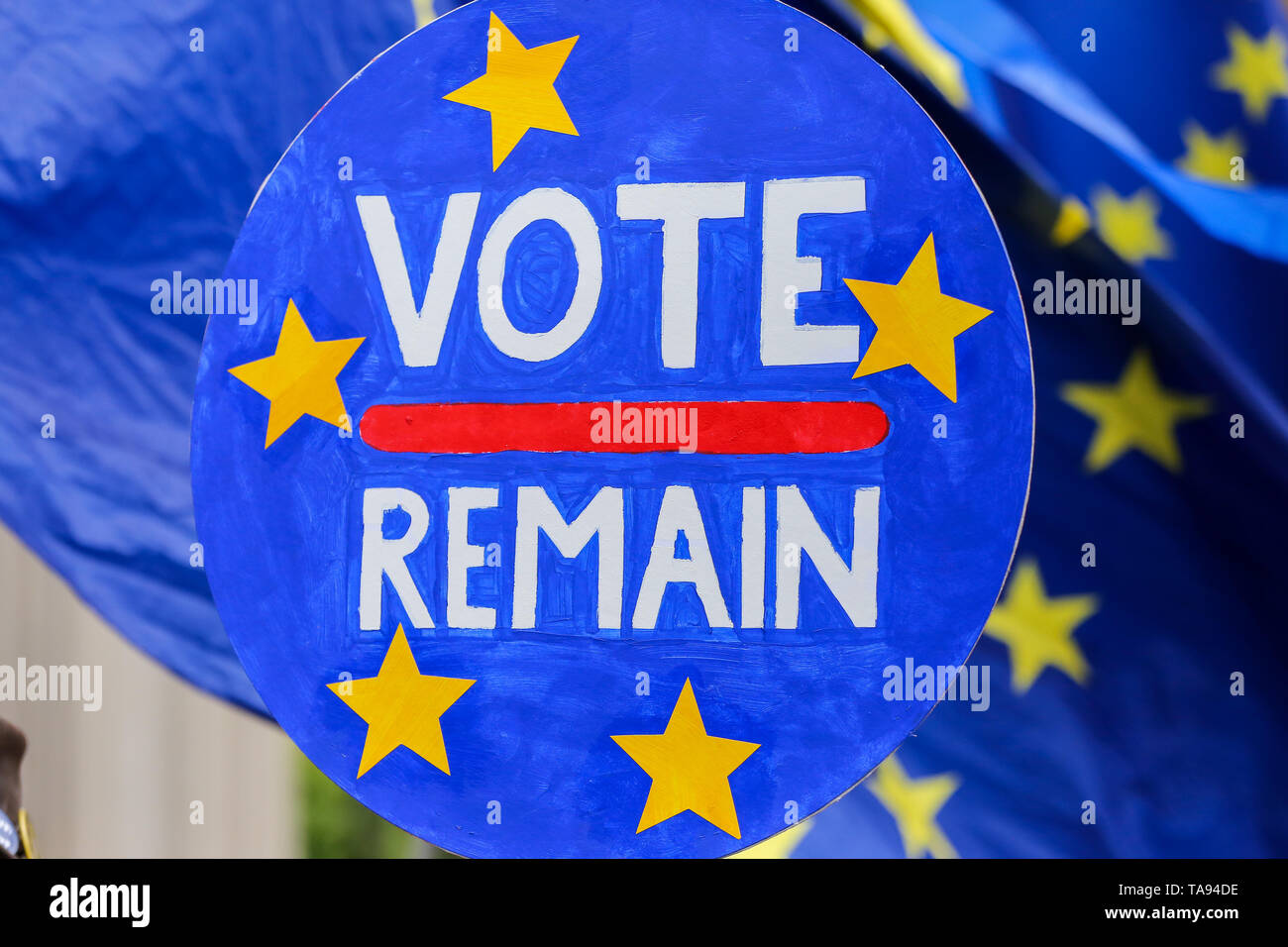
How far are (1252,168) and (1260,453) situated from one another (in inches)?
15.8

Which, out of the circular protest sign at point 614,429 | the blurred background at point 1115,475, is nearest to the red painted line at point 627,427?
the circular protest sign at point 614,429

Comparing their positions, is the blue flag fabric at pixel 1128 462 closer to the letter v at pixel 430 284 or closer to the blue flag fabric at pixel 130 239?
the letter v at pixel 430 284

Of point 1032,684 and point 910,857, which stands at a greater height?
point 1032,684

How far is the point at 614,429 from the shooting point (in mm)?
1732

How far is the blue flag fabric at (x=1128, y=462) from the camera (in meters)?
1.67

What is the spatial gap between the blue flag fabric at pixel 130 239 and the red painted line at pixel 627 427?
0.38 metres

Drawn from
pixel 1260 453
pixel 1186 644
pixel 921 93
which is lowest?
pixel 1186 644

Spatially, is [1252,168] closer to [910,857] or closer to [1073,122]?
[1073,122]

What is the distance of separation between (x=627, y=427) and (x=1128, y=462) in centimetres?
71

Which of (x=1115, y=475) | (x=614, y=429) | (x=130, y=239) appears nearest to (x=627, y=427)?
(x=614, y=429)

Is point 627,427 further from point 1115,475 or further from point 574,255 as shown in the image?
point 1115,475

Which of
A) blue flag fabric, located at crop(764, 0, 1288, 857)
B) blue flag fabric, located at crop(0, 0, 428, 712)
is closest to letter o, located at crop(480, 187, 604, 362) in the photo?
blue flag fabric, located at crop(0, 0, 428, 712)
